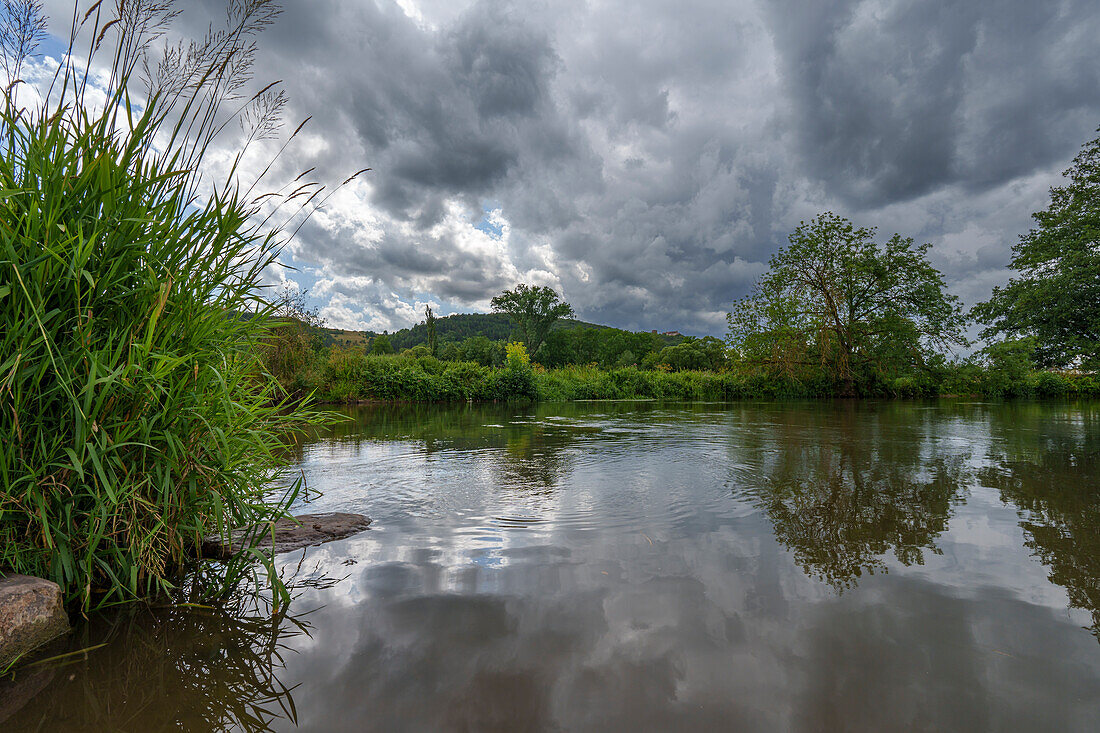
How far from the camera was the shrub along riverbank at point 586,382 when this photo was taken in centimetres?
1739

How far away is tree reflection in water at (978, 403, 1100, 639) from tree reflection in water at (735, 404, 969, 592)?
0.37m

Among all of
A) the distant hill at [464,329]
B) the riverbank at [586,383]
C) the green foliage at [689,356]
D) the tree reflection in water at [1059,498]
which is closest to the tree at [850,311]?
the riverbank at [586,383]

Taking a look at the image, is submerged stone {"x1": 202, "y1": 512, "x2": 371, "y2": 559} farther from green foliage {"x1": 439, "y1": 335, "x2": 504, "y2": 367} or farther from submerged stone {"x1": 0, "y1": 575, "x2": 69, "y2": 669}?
green foliage {"x1": 439, "y1": 335, "x2": 504, "y2": 367}

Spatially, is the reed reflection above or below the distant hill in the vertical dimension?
below

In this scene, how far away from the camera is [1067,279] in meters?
10.8

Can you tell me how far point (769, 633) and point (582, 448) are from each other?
463 cm

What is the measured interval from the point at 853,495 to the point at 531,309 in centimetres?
5440

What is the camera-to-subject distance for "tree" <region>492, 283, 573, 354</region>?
56875 mm

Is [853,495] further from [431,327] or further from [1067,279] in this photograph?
[431,327]

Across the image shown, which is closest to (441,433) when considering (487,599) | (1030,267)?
(487,599)

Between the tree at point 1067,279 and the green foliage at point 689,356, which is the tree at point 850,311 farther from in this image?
the green foliage at point 689,356

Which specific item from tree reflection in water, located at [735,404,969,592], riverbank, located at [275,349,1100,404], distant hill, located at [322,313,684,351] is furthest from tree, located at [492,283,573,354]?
tree reflection in water, located at [735,404,969,592]

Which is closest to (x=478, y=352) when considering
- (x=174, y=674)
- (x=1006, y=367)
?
(x=1006, y=367)

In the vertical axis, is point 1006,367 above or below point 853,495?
above
